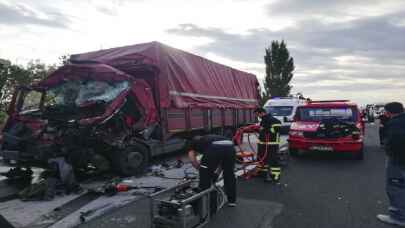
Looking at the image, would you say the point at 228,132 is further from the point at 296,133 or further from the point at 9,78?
the point at 9,78

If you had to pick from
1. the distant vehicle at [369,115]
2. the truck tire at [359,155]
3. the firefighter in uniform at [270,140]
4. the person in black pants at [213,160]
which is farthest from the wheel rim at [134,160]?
the distant vehicle at [369,115]

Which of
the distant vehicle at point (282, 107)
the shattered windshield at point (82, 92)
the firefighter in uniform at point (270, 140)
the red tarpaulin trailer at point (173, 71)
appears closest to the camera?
the firefighter in uniform at point (270, 140)

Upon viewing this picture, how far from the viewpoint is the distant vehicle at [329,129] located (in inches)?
346

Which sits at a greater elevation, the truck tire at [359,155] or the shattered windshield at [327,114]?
the shattered windshield at [327,114]

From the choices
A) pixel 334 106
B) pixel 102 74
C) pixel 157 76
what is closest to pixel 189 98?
pixel 157 76

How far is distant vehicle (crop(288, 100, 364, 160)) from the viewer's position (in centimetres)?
878

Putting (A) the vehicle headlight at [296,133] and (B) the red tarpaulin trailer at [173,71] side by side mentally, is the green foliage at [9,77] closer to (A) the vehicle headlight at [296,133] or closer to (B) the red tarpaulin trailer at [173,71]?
(B) the red tarpaulin trailer at [173,71]

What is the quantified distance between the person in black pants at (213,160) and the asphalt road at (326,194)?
83cm

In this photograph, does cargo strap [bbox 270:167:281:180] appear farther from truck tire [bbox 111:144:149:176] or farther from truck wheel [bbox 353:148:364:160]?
truck wheel [bbox 353:148:364:160]

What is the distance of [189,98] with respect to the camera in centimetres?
937

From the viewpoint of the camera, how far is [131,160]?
281 inches

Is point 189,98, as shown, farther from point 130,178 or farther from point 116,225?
point 116,225

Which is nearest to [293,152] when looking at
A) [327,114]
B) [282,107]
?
[327,114]

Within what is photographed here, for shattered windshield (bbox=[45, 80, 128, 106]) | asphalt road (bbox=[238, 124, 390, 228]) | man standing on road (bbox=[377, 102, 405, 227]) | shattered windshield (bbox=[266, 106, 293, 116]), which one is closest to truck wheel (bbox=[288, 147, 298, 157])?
asphalt road (bbox=[238, 124, 390, 228])
